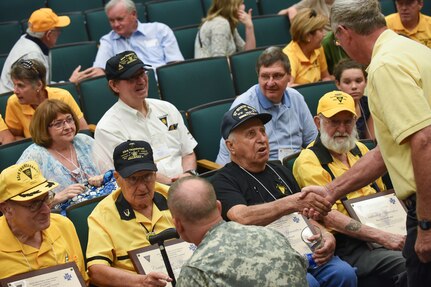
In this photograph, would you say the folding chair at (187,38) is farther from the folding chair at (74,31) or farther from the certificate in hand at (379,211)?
the certificate in hand at (379,211)

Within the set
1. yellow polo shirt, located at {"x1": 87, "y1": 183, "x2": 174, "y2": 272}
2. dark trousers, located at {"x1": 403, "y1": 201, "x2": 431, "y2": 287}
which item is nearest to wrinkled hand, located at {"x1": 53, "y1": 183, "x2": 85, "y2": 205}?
yellow polo shirt, located at {"x1": 87, "y1": 183, "x2": 174, "y2": 272}

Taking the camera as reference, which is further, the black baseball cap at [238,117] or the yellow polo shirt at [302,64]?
the yellow polo shirt at [302,64]

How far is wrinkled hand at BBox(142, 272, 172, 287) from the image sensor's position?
3.98m

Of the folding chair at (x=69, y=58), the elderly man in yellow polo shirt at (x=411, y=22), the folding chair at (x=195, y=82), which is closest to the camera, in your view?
the folding chair at (x=195, y=82)

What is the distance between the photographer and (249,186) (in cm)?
480

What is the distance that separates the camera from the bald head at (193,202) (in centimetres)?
319

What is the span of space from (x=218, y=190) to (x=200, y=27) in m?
3.30

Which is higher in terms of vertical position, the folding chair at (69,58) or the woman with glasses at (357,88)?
the folding chair at (69,58)

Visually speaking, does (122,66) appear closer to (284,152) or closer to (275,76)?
(275,76)

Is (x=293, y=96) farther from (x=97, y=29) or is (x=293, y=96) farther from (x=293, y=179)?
(x=97, y=29)

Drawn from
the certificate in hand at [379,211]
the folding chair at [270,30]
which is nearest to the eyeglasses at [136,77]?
the certificate in hand at [379,211]

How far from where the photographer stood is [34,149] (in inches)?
210

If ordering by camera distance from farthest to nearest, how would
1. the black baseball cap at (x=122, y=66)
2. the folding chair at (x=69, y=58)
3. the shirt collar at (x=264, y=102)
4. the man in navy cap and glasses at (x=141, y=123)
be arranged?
the folding chair at (x=69, y=58) < the shirt collar at (x=264, y=102) < the black baseball cap at (x=122, y=66) < the man in navy cap and glasses at (x=141, y=123)

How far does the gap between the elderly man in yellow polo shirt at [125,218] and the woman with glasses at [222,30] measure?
3019mm
